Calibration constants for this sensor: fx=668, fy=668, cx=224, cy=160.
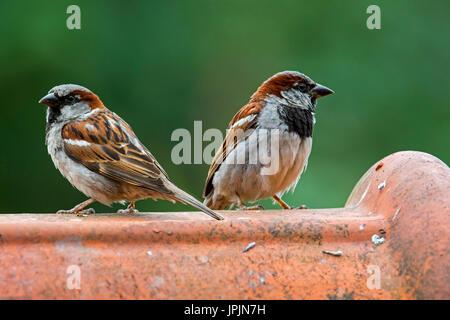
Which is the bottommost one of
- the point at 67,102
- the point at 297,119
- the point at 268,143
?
the point at 268,143

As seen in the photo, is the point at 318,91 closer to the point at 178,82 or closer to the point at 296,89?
the point at 296,89

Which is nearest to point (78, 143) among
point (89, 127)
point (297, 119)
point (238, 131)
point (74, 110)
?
point (89, 127)

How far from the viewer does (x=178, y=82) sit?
5.20 metres

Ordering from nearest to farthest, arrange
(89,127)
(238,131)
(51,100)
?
(89,127), (51,100), (238,131)

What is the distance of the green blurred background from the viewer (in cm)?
470

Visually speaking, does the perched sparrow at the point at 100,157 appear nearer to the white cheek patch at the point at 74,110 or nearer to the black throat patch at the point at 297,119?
the white cheek patch at the point at 74,110


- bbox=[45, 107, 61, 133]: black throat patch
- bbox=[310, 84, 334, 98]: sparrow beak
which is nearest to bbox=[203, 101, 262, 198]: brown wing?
bbox=[310, 84, 334, 98]: sparrow beak

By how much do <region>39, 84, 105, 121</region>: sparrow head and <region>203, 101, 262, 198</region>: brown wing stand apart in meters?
0.76

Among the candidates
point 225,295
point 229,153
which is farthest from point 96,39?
point 225,295

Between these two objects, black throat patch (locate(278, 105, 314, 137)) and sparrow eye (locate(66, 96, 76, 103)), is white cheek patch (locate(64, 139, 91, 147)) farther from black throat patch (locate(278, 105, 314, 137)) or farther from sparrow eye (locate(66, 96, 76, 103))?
black throat patch (locate(278, 105, 314, 137))

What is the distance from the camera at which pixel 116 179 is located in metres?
2.66

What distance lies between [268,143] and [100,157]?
35.9 inches
